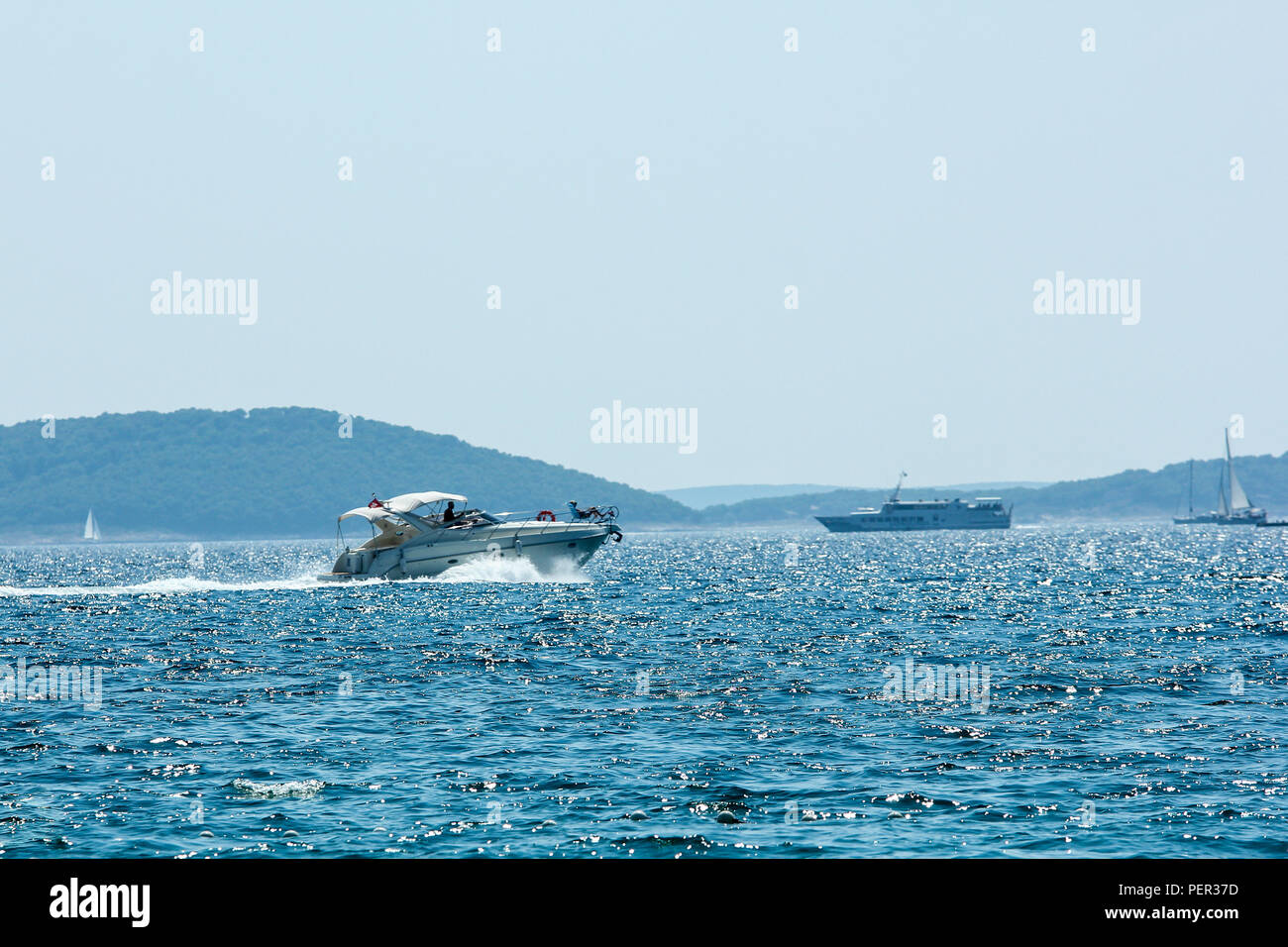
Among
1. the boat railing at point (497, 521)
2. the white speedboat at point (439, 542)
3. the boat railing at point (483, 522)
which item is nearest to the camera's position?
the white speedboat at point (439, 542)

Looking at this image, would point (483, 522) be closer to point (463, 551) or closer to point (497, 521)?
point (497, 521)

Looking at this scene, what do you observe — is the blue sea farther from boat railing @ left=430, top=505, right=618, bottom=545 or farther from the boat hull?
boat railing @ left=430, top=505, right=618, bottom=545

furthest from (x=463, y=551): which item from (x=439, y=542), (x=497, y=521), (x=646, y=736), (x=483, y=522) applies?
(x=646, y=736)

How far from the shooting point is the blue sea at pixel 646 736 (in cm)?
1739

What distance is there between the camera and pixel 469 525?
7638cm

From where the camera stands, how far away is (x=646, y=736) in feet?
81.7

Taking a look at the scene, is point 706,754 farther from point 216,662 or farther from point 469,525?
point 469,525

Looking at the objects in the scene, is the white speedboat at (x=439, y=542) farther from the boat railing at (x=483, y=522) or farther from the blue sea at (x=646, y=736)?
the blue sea at (x=646, y=736)

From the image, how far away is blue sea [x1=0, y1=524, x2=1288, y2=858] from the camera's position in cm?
1739

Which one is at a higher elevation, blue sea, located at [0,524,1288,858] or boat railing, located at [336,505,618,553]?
boat railing, located at [336,505,618,553]

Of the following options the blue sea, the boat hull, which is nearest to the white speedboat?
the boat hull

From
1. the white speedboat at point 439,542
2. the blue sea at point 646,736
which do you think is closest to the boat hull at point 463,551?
the white speedboat at point 439,542
